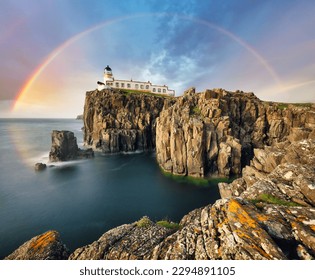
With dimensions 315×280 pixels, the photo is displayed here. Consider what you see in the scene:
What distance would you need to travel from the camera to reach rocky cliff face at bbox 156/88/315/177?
1502 inches

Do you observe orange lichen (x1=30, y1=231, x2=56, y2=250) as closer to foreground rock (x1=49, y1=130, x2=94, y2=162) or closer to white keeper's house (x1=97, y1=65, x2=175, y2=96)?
foreground rock (x1=49, y1=130, x2=94, y2=162)

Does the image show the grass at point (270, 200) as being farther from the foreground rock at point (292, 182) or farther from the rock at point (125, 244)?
the rock at point (125, 244)

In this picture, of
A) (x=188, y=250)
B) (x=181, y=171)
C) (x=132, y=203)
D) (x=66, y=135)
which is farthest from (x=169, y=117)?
(x=188, y=250)

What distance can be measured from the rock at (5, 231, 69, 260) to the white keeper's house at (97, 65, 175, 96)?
97226mm

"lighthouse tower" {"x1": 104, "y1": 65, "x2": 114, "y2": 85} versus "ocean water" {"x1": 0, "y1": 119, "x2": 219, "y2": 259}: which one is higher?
"lighthouse tower" {"x1": 104, "y1": 65, "x2": 114, "y2": 85}

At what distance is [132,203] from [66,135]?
38056 millimetres

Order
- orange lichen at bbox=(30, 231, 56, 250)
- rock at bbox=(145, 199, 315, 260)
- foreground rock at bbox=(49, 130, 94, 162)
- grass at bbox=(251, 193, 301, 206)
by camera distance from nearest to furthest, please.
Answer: rock at bbox=(145, 199, 315, 260), grass at bbox=(251, 193, 301, 206), orange lichen at bbox=(30, 231, 56, 250), foreground rock at bbox=(49, 130, 94, 162)

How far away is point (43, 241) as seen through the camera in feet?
33.8

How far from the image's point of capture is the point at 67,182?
3878cm

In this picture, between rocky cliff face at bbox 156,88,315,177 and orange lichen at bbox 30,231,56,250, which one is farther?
rocky cliff face at bbox 156,88,315,177

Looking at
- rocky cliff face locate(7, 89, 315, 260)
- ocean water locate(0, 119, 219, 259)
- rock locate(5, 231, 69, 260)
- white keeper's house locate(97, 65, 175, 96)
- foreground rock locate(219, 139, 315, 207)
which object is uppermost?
white keeper's house locate(97, 65, 175, 96)

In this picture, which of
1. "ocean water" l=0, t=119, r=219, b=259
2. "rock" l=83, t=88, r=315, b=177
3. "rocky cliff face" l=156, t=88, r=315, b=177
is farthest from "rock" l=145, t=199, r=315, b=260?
"rocky cliff face" l=156, t=88, r=315, b=177

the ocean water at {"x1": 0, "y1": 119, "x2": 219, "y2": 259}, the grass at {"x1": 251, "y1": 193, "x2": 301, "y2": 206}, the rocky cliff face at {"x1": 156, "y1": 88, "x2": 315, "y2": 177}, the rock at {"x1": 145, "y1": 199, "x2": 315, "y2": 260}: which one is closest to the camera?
the rock at {"x1": 145, "y1": 199, "x2": 315, "y2": 260}

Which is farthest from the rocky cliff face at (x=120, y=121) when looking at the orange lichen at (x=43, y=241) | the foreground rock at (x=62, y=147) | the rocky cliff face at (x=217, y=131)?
the orange lichen at (x=43, y=241)
